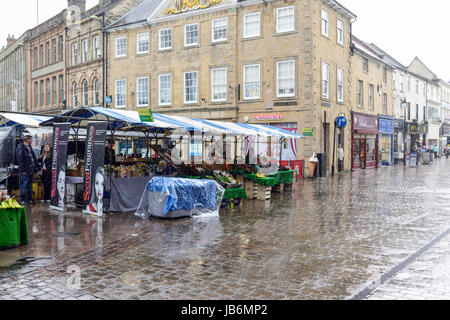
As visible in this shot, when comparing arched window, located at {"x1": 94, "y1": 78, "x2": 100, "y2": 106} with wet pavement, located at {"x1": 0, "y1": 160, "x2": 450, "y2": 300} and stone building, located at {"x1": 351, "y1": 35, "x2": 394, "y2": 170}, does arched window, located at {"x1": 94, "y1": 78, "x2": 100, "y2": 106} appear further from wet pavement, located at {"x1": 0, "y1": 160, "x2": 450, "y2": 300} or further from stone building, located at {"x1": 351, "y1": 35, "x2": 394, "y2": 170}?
wet pavement, located at {"x1": 0, "y1": 160, "x2": 450, "y2": 300}

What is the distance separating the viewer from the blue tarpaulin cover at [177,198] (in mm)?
10312

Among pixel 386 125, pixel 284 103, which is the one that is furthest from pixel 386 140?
pixel 284 103

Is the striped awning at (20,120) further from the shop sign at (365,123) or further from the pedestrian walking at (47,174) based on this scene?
the shop sign at (365,123)

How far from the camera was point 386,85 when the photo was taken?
34594mm

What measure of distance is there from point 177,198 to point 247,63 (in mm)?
16297

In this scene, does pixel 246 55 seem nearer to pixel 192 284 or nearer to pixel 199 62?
pixel 199 62

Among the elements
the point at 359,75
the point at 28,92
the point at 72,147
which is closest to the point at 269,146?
the point at 359,75

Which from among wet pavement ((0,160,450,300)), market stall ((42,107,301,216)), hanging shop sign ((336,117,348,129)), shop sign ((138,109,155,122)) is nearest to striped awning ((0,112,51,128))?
market stall ((42,107,301,216))

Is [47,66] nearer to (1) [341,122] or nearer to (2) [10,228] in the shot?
(1) [341,122]

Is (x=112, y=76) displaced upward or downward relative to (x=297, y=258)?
upward

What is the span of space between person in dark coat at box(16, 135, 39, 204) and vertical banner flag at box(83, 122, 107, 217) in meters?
2.97

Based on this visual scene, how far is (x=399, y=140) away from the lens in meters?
39.7

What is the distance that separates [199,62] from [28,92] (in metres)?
24.7
